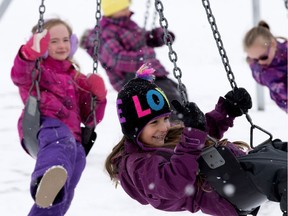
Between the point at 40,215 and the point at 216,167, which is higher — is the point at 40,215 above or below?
below

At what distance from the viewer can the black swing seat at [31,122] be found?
316 cm

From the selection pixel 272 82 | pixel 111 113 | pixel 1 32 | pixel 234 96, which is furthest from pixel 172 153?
pixel 1 32

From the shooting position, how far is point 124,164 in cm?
263

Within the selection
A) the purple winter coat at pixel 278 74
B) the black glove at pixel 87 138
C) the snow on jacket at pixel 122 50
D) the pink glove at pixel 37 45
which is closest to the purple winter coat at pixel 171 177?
the black glove at pixel 87 138

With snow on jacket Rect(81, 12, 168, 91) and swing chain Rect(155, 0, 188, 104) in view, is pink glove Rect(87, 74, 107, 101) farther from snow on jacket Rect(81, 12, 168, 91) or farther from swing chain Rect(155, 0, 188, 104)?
snow on jacket Rect(81, 12, 168, 91)

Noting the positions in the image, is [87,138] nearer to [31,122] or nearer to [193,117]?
[31,122]

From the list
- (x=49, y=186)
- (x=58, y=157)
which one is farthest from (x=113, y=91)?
(x=49, y=186)

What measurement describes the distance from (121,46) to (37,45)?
1794 millimetres

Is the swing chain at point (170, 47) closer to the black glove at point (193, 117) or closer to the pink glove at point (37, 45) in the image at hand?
the black glove at point (193, 117)

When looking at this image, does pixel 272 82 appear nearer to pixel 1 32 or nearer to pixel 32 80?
pixel 32 80

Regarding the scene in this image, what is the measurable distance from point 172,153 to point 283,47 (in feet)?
7.68

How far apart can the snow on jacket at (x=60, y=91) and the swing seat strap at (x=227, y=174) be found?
1.13 metres

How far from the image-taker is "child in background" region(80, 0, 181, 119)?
4.79 m

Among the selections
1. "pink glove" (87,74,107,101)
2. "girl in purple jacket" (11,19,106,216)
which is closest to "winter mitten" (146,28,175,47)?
"girl in purple jacket" (11,19,106,216)
